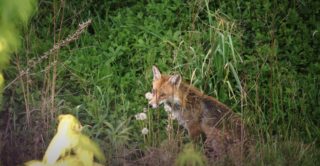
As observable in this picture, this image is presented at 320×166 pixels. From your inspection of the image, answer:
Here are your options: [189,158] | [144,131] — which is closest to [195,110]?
[144,131]

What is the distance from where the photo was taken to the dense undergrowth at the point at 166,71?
5.71 meters

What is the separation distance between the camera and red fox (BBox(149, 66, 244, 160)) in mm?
5723

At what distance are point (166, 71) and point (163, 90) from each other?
0.44 metres

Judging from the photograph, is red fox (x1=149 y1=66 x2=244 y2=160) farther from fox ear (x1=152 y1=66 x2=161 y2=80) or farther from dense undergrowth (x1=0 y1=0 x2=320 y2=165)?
dense undergrowth (x1=0 y1=0 x2=320 y2=165)

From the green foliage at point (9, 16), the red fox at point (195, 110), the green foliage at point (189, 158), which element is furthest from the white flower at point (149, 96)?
the green foliage at point (9, 16)

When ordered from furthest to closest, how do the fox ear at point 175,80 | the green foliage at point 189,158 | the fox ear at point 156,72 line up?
the fox ear at point 156,72
the fox ear at point 175,80
the green foliage at point 189,158

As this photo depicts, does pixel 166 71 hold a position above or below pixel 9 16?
below

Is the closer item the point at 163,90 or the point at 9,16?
the point at 9,16

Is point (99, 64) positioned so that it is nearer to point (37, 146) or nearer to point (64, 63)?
point (64, 63)

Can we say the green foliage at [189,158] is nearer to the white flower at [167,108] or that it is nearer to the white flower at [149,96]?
the white flower at [167,108]

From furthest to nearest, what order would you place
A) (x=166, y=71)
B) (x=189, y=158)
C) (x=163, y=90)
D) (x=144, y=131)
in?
(x=166, y=71)
(x=163, y=90)
(x=144, y=131)
(x=189, y=158)

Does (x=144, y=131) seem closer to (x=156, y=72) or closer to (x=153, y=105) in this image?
(x=153, y=105)

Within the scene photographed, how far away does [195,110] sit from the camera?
5.95 metres

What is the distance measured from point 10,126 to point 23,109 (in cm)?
21
